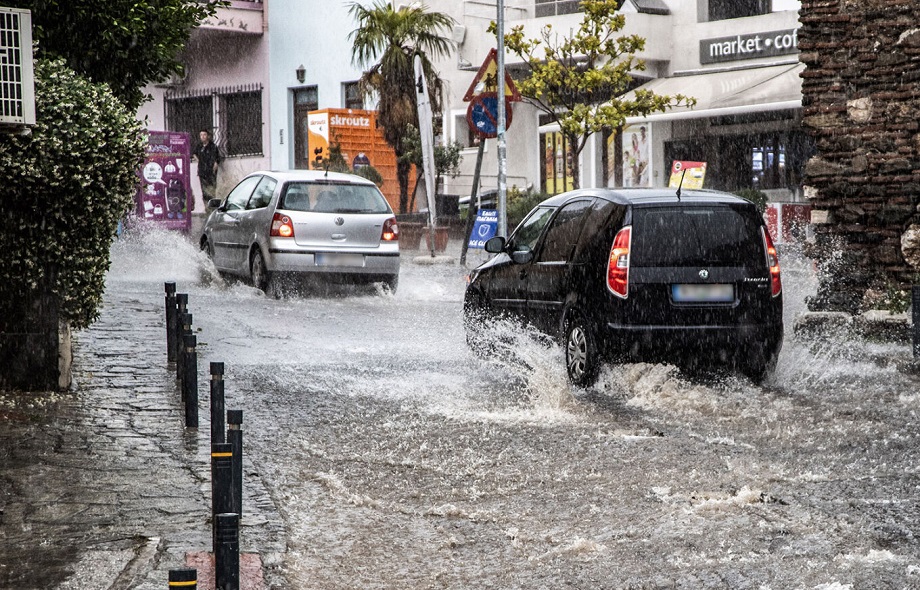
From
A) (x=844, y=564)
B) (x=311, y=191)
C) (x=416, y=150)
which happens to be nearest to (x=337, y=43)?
(x=416, y=150)

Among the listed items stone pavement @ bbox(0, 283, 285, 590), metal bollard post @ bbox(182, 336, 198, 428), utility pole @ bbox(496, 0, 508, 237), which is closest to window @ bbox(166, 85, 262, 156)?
utility pole @ bbox(496, 0, 508, 237)

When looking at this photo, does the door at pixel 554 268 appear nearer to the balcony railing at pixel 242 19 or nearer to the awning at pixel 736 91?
the awning at pixel 736 91

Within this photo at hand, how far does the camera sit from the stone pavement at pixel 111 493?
5715 mm

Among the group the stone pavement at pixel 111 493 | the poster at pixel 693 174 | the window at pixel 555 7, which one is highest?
the window at pixel 555 7

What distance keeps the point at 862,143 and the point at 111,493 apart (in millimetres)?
9768

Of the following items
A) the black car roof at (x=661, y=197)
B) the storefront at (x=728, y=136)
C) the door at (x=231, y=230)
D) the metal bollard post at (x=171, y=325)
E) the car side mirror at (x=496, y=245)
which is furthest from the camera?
the storefront at (x=728, y=136)

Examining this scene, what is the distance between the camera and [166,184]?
28.7m

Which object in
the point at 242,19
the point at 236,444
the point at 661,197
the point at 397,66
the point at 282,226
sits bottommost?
the point at 236,444

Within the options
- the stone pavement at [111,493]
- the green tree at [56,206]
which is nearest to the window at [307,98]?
the stone pavement at [111,493]

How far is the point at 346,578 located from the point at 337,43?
112 feet

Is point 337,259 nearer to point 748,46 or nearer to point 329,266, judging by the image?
point 329,266

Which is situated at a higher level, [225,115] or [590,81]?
[225,115]

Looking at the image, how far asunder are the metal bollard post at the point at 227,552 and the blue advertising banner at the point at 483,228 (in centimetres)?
1884

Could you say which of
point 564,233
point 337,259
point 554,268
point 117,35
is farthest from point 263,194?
point 554,268
